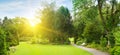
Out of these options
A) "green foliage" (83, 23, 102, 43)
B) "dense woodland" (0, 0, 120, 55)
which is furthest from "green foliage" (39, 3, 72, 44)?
"green foliage" (83, 23, 102, 43)

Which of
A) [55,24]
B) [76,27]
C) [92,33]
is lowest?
[92,33]

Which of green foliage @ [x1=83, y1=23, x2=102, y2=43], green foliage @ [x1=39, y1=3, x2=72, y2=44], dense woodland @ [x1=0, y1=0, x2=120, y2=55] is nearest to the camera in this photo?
dense woodland @ [x1=0, y1=0, x2=120, y2=55]

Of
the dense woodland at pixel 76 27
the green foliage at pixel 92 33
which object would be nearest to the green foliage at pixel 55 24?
the dense woodland at pixel 76 27

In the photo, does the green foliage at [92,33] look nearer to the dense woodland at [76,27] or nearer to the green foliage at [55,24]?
Result: the dense woodland at [76,27]

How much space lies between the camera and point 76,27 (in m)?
55.0

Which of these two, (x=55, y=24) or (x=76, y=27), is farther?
(x=55, y=24)

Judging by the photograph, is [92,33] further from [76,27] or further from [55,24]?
[55,24]

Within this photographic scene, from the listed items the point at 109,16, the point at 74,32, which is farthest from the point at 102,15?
Result: the point at 74,32

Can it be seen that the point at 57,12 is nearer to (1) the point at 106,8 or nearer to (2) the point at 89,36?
(2) the point at 89,36

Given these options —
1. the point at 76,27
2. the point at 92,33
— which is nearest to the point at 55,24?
the point at 76,27

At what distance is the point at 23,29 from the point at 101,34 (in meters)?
45.2

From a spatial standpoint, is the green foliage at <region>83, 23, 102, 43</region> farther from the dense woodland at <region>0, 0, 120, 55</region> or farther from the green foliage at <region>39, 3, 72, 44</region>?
the green foliage at <region>39, 3, 72, 44</region>

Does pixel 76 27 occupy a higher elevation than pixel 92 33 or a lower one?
higher

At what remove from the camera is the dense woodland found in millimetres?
31406
